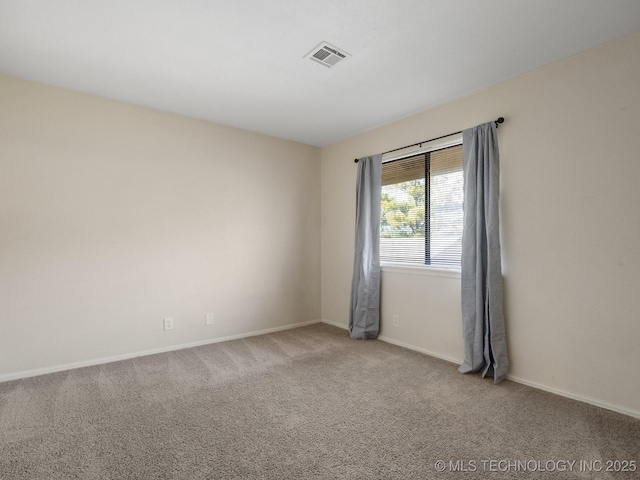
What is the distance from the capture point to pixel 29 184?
272 centimetres

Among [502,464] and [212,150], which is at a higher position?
[212,150]

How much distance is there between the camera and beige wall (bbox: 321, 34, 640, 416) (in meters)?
2.11

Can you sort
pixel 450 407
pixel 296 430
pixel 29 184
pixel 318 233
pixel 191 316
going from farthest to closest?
pixel 318 233 → pixel 191 316 → pixel 29 184 → pixel 450 407 → pixel 296 430

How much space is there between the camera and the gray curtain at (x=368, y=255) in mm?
3754

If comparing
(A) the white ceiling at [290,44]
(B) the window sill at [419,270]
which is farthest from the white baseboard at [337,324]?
(A) the white ceiling at [290,44]

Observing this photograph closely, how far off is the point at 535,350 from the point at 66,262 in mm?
4066

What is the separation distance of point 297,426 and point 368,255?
2195mm

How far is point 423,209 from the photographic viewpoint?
3.40 m

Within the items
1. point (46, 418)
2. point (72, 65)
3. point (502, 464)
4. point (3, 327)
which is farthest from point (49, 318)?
point (502, 464)

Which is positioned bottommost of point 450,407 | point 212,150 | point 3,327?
point 450,407

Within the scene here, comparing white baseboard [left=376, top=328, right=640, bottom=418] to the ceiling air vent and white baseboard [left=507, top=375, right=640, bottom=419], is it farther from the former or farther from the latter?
the ceiling air vent

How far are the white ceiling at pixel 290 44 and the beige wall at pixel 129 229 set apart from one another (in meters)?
0.37

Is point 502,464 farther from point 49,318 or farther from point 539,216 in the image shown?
point 49,318

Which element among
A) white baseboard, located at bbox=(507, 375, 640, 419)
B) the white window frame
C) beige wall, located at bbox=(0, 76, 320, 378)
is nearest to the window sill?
the white window frame
